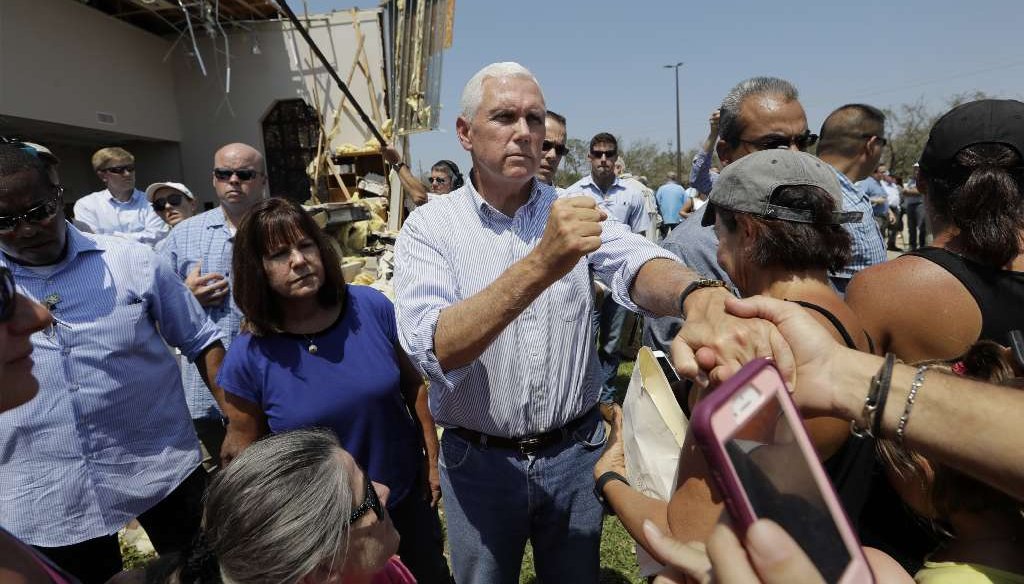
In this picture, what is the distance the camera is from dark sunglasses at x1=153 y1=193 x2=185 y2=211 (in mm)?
5602

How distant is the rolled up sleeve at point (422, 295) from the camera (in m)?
1.72

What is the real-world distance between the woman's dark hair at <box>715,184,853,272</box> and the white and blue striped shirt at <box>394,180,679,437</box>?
475 millimetres

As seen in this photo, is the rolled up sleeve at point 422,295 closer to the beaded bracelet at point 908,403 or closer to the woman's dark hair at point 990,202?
the beaded bracelet at point 908,403

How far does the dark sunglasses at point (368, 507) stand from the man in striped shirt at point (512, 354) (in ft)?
1.38

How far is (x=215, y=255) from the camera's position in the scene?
344 centimetres

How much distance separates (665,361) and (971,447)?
0.85 m

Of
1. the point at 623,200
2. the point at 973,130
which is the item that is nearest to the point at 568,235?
the point at 973,130

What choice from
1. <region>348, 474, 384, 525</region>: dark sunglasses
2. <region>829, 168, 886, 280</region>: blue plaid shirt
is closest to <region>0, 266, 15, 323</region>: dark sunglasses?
<region>348, 474, 384, 525</region>: dark sunglasses

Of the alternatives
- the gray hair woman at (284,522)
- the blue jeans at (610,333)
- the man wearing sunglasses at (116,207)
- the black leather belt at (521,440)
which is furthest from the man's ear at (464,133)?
the man wearing sunglasses at (116,207)

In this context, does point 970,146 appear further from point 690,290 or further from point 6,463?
point 6,463

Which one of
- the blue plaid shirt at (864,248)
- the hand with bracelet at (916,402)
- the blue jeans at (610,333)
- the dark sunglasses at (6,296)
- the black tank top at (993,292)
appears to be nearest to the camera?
the hand with bracelet at (916,402)

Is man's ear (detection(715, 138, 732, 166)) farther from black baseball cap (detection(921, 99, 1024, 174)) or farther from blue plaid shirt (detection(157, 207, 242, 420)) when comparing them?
blue plaid shirt (detection(157, 207, 242, 420))

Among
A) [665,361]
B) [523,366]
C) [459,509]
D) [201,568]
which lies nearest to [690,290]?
[665,361]

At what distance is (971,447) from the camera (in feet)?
3.38
